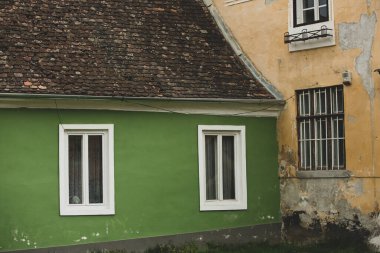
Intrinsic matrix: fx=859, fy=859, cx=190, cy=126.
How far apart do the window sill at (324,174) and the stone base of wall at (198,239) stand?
1.38m

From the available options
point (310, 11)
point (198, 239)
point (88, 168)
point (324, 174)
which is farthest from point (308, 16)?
point (88, 168)

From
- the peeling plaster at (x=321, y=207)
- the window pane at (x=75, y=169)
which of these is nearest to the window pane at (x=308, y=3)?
the peeling plaster at (x=321, y=207)

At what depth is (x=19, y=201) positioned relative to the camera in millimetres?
17031

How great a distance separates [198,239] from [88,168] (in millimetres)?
2891

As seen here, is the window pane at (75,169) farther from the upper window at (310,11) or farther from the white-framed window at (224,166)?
the upper window at (310,11)

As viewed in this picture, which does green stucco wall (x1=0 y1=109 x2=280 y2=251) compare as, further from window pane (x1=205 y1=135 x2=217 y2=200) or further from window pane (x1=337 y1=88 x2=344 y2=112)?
window pane (x1=337 y1=88 x2=344 y2=112)

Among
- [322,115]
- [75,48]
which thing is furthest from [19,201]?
[322,115]

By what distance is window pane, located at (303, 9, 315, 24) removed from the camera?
64.2 feet

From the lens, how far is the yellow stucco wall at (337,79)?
18.1 m

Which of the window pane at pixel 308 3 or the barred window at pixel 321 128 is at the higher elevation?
the window pane at pixel 308 3

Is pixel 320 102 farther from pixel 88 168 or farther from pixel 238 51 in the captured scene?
pixel 88 168

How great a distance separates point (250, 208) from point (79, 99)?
4.81 m

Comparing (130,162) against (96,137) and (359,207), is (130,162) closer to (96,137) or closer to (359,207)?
(96,137)

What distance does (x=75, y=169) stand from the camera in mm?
18016
